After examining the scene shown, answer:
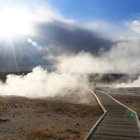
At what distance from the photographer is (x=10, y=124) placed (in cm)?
1155

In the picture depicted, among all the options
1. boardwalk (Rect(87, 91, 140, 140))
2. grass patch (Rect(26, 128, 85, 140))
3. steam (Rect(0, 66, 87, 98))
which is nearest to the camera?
boardwalk (Rect(87, 91, 140, 140))

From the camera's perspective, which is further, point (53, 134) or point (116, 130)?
point (53, 134)

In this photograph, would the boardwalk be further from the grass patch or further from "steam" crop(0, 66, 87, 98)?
"steam" crop(0, 66, 87, 98)

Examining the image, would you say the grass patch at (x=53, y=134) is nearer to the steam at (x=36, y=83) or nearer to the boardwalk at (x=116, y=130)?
the boardwalk at (x=116, y=130)

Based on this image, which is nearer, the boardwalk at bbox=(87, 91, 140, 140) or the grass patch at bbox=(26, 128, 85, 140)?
the boardwalk at bbox=(87, 91, 140, 140)

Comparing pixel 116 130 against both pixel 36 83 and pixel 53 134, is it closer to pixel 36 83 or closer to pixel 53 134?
pixel 53 134

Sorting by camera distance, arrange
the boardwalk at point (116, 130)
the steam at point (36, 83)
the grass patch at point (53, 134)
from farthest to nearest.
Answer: the steam at point (36, 83)
the grass patch at point (53, 134)
the boardwalk at point (116, 130)

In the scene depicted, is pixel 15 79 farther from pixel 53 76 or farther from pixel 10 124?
pixel 10 124

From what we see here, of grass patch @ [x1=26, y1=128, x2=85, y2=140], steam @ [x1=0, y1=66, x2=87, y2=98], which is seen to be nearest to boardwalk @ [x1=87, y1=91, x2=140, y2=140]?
grass patch @ [x1=26, y1=128, x2=85, y2=140]

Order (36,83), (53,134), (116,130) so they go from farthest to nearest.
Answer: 1. (36,83)
2. (53,134)
3. (116,130)

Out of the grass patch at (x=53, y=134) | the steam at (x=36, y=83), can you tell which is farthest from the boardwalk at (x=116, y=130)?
the steam at (x=36, y=83)

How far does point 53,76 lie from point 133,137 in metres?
44.5

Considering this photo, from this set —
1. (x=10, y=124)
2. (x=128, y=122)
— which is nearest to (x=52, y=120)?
(x=10, y=124)

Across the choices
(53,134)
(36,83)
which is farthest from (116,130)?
(36,83)
